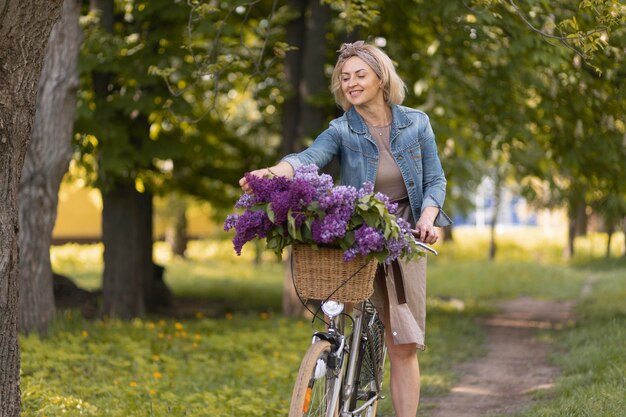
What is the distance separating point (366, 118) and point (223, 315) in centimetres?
938

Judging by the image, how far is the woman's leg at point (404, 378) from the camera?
4.31 meters

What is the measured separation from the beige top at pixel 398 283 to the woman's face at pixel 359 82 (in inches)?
6.3

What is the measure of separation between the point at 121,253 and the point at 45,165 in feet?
11.3

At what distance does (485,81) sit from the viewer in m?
10.8

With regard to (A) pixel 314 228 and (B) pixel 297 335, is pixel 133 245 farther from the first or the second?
(A) pixel 314 228

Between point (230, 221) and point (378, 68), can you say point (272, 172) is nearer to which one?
point (230, 221)

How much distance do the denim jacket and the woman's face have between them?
103 mm

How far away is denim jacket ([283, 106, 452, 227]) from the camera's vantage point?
4.17 m

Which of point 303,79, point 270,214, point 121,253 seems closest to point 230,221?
point 270,214

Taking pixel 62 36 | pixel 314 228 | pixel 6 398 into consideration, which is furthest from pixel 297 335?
pixel 314 228

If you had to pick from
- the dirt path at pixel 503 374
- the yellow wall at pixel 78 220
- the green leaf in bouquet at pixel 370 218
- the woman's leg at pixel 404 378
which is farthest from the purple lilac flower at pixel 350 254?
the yellow wall at pixel 78 220

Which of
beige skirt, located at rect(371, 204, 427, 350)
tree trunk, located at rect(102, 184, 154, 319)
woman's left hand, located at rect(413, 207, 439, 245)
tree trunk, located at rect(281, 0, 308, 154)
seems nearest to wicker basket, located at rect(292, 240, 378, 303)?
woman's left hand, located at rect(413, 207, 439, 245)

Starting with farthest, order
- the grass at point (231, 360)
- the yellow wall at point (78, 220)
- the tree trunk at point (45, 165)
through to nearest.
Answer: the yellow wall at point (78, 220) < the tree trunk at point (45, 165) < the grass at point (231, 360)

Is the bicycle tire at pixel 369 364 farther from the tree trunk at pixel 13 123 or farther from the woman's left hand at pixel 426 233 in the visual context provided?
the tree trunk at pixel 13 123
